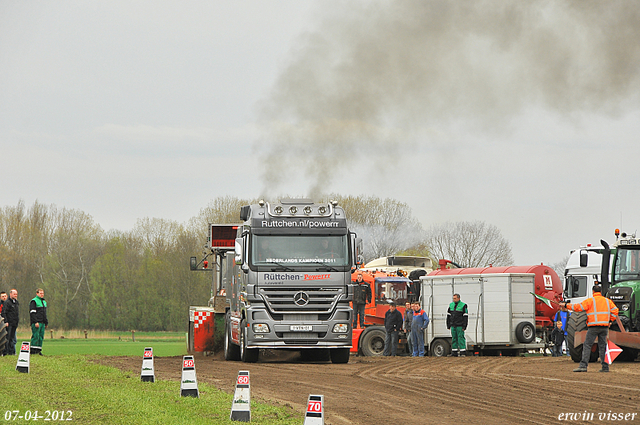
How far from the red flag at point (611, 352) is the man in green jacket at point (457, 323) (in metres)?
5.43

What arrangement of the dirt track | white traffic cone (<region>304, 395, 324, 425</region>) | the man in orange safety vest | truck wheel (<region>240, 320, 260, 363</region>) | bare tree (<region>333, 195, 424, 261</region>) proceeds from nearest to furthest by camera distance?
white traffic cone (<region>304, 395, 324, 425</region>) < the dirt track < the man in orange safety vest < truck wheel (<region>240, 320, 260, 363</region>) < bare tree (<region>333, 195, 424, 261</region>)

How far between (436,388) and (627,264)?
9121mm

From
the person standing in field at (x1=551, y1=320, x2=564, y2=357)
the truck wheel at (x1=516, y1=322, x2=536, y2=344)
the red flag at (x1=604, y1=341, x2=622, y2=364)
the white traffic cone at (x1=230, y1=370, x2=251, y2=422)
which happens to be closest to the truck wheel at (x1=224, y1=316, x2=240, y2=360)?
the truck wheel at (x1=516, y1=322, x2=536, y2=344)

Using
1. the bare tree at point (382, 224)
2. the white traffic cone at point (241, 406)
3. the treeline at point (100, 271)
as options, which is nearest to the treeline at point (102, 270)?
the treeline at point (100, 271)

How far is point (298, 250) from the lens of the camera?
18250 mm

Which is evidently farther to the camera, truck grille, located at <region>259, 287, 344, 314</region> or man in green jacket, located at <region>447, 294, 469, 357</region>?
man in green jacket, located at <region>447, 294, 469, 357</region>

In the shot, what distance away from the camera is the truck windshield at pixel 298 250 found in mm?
18188

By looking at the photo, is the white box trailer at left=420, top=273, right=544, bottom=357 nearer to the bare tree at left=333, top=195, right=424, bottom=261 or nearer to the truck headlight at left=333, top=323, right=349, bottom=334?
the truck headlight at left=333, top=323, right=349, bottom=334

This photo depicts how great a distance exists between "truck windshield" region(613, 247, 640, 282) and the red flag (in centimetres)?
278

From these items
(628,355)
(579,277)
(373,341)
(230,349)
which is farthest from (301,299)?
(579,277)

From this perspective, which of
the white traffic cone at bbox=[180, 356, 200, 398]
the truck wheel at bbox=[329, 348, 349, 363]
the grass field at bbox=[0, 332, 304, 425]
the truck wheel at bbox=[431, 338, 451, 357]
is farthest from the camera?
the truck wheel at bbox=[431, 338, 451, 357]

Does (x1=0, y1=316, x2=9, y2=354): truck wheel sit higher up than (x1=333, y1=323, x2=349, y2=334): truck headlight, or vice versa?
(x1=333, y1=323, x2=349, y2=334): truck headlight

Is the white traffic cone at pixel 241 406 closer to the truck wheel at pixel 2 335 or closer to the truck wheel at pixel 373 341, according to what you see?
the truck wheel at pixel 2 335

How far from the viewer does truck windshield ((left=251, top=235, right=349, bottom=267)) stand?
1819 cm
